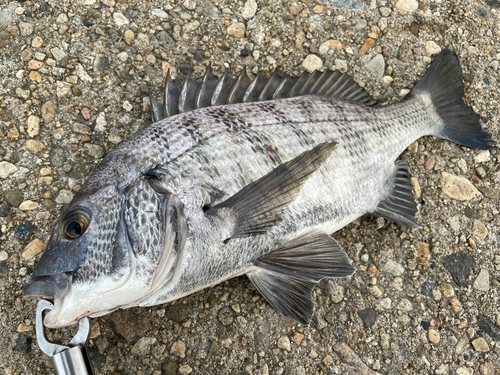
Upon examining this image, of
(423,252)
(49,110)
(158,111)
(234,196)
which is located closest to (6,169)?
(49,110)

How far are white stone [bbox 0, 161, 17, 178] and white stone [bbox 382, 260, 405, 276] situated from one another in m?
2.43

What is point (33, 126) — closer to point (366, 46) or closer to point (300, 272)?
point (300, 272)

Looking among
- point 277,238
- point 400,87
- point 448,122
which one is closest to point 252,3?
point 400,87

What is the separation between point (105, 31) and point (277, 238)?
1.87 m

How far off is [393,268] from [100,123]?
84.9 inches

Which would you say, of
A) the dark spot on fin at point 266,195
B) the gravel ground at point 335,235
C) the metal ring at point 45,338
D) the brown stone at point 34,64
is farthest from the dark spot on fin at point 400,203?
the brown stone at point 34,64

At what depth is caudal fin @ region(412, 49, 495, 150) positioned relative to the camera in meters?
3.01

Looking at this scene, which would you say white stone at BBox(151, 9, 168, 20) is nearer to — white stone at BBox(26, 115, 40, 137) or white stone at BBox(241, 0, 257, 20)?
white stone at BBox(241, 0, 257, 20)

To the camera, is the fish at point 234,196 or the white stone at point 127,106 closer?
the fish at point 234,196

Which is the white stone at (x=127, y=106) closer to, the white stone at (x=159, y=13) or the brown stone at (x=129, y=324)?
the white stone at (x=159, y=13)

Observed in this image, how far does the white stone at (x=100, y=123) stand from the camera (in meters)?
2.56

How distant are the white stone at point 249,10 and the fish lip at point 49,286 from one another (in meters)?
2.31

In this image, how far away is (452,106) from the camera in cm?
302

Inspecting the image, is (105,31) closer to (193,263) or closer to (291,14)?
(291,14)
